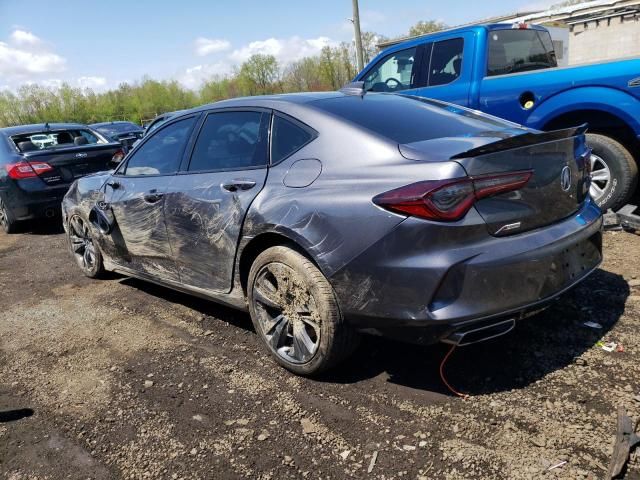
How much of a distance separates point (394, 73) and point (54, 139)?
18.3ft

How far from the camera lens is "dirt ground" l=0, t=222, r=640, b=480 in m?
2.32

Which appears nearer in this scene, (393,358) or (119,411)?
(119,411)

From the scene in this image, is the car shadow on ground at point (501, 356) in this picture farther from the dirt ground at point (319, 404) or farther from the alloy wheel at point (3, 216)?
the alloy wheel at point (3, 216)

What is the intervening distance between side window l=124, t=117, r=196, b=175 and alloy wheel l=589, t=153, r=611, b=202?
3800 millimetres

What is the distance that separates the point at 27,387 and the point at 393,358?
7.56ft

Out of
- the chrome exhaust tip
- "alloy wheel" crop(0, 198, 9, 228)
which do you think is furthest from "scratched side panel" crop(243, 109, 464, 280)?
"alloy wheel" crop(0, 198, 9, 228)

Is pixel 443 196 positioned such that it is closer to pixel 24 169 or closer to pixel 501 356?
pixel 501 356

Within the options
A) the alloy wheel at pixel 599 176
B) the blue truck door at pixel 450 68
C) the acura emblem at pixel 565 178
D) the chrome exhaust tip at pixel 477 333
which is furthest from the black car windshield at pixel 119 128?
the chrome exhaust tip at pixel 477 333

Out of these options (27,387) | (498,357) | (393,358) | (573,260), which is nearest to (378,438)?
(393,358)

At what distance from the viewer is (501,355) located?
3.03 meters

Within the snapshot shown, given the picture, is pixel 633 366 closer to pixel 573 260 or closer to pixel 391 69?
pixel 573 260

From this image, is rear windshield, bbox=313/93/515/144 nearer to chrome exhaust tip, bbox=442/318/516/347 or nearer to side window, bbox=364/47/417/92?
chrome exhaust tip, bbox=442/318/516/347

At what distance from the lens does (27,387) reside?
3.31 meters

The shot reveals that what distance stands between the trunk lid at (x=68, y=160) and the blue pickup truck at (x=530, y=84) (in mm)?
4195
